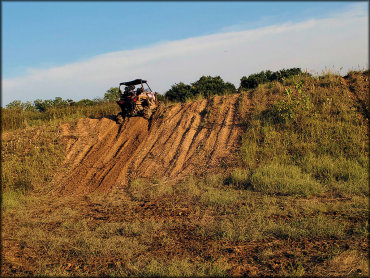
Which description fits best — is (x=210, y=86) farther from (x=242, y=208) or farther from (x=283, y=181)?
(x=242, y=208)

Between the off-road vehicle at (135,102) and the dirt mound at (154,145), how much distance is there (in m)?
0.39

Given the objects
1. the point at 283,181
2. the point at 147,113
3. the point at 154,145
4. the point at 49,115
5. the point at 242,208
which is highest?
the point at 49,115

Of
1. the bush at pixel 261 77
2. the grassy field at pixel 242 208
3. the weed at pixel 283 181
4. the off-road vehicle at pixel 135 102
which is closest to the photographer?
the grassy field at pixel 242 208

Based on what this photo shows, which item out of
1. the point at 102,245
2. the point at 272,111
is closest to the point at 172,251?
the point at 102,245

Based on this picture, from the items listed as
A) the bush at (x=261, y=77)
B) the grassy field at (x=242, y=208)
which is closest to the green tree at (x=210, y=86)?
the bush at (x=261, y=77)

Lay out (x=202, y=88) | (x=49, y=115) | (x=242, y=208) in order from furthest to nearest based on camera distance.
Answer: (x=202, y=88)
(x=49, y=115)
(x=242, y=208)

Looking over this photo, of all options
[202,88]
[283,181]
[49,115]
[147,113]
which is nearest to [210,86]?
[202,88]

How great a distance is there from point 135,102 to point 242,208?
854 centimetres

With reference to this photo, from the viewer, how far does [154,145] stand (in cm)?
1262

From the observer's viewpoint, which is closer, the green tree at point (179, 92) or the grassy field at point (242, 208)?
the grassy field at point (242, 208)

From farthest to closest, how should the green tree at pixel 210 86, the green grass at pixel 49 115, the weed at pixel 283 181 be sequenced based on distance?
the green tree at pixel 210 86 → the green grass at pixel 49 115 → the weed at pixel 283 181

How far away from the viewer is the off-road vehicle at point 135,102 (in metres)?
14.3

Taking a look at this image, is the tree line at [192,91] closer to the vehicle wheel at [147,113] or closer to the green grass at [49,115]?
the green grass at [49,115]

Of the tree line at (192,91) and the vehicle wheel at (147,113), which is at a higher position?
the tree line at (192,91)
